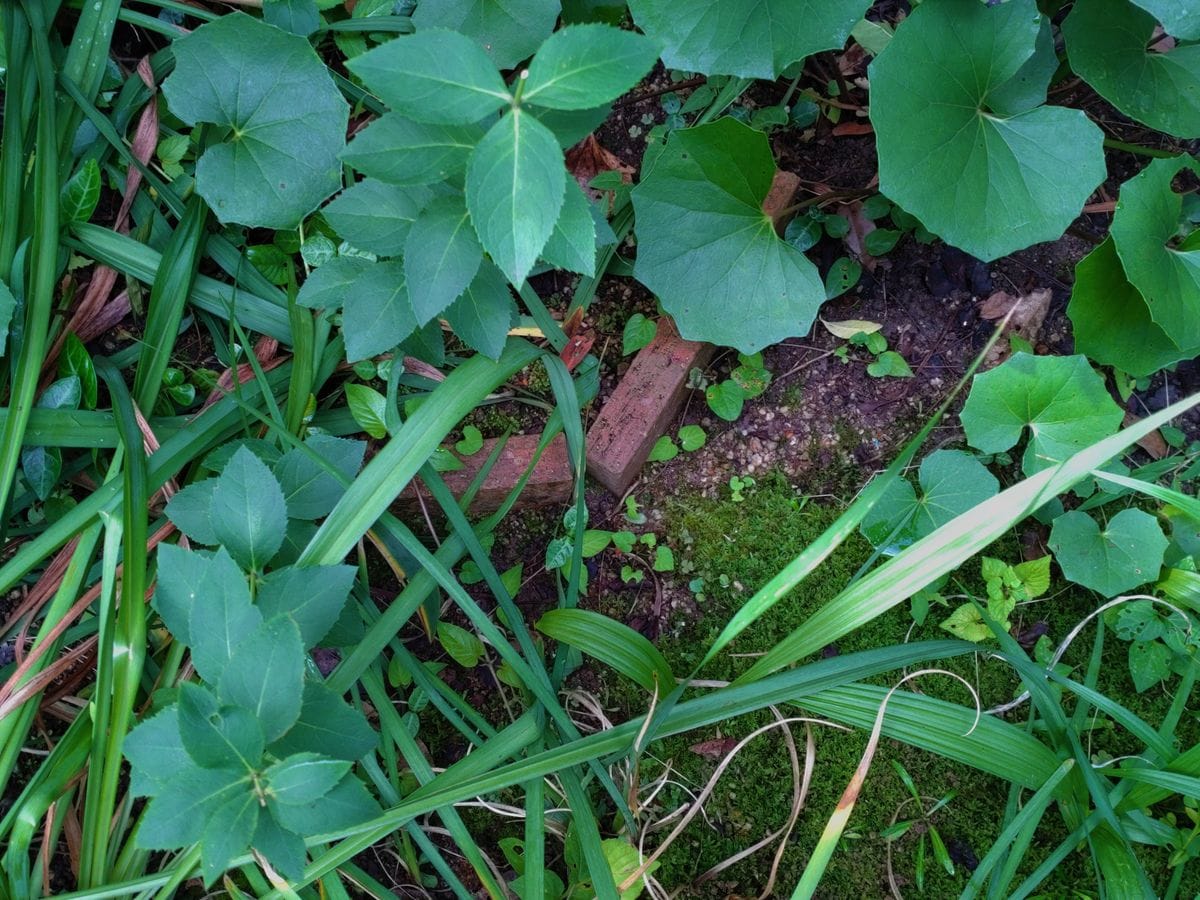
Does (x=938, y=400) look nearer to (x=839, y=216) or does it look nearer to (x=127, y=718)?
(x=839, y=216)

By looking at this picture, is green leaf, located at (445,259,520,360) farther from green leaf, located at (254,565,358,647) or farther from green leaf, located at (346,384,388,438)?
green leaf, located at (254,565,358,647)

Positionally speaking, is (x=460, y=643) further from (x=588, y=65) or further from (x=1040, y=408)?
(x=1040, y=408)

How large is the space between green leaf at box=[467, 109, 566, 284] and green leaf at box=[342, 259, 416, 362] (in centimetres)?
37

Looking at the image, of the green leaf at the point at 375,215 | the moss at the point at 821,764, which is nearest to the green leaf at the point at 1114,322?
the moss at the point at 821,764

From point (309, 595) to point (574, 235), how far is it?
Result: 68 cm

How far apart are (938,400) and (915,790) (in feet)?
2.72

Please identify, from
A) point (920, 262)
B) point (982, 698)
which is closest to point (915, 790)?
point (982, 698)

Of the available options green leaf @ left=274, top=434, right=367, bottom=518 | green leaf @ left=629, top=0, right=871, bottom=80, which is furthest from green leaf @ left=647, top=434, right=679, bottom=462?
green leaf @ left=629, top=0, right=871, bottom=80

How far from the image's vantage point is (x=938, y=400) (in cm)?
183

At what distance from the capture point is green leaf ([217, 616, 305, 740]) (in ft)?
3.39

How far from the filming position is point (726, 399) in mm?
1793

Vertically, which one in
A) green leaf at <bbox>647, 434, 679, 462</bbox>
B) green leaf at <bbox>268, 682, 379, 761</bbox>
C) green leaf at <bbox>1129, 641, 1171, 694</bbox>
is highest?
green leaf at <bbox>647, 434, 679, 462</bbox>

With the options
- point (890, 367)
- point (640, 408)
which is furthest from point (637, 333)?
point (890, 367)

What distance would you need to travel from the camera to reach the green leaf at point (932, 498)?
1636 millimetres
